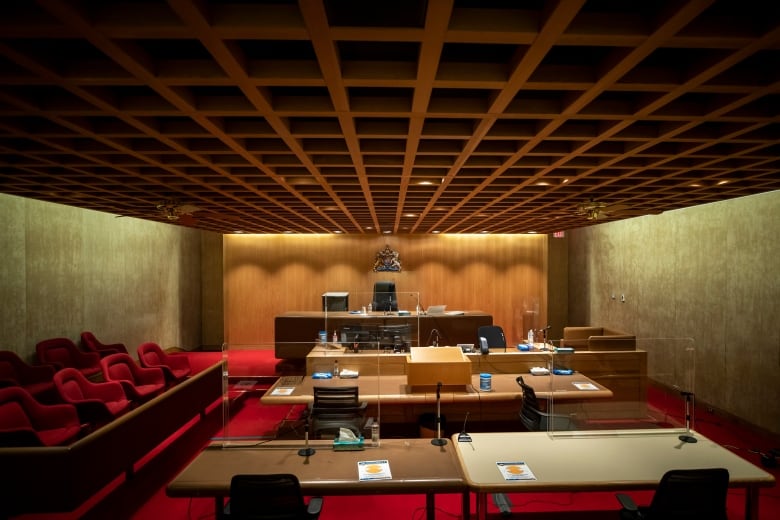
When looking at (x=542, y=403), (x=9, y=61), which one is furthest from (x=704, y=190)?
(x=9, y=61)

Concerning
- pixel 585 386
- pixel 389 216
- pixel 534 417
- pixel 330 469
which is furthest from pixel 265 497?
pixel 389 216

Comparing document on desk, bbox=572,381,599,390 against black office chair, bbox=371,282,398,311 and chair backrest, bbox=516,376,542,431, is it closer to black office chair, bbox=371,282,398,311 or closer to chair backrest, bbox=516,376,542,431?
chair backrest, bbox=516,376,542,431

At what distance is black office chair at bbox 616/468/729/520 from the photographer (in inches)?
97.3

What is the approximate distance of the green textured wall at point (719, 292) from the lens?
5195mm

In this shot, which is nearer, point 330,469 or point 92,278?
point 330,469

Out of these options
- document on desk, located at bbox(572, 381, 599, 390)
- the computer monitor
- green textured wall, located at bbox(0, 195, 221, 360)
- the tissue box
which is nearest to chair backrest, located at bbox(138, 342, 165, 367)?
green textured wall, located at bbox(0, 195, 221, 360)

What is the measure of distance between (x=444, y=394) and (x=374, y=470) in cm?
193

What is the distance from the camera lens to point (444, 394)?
4.59 metres

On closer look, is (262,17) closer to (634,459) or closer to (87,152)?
(87,152)

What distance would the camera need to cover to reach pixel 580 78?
Result: 199 cm

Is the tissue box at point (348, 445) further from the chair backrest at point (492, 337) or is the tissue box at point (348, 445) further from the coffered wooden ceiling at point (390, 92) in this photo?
the chair backrest at point (492, 337)

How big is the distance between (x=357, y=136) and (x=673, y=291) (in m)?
6.52

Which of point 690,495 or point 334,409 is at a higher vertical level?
point 690,495

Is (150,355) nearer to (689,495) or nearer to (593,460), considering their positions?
(593,460)
